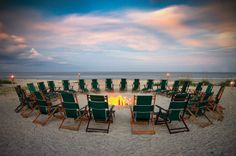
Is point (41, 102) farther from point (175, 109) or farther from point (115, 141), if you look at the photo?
point (175, 109)

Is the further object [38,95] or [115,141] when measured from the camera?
[38,95]

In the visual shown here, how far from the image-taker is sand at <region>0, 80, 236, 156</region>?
310cm

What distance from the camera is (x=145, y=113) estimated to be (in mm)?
4273

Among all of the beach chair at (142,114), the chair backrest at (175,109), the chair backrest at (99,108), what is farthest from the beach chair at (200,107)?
the chair backrest at (99,108)

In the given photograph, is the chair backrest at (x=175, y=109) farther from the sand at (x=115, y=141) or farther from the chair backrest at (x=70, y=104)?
the chair backrest at (x=70, y=104)

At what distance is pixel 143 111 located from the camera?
423 cm

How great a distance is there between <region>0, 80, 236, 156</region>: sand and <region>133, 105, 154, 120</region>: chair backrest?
1.71 ft

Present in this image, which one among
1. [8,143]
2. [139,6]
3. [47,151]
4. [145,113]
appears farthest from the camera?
[139,6]

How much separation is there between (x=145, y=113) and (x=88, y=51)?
4622 cm

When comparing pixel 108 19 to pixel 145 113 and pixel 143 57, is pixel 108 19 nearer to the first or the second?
pixel 145 113

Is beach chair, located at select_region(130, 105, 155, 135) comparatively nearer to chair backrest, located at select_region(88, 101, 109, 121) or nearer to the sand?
the sand

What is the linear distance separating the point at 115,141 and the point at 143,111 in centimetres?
119

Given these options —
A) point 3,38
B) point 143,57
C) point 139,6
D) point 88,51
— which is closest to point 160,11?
point 139,6

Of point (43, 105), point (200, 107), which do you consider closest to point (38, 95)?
point (43, 105)
